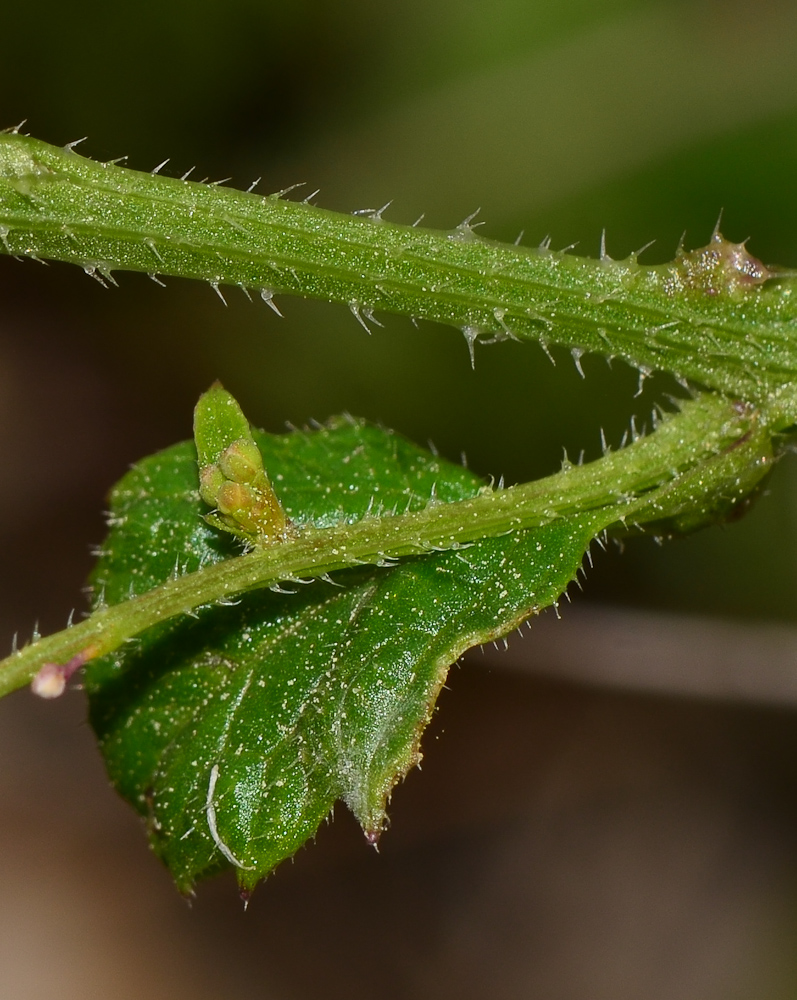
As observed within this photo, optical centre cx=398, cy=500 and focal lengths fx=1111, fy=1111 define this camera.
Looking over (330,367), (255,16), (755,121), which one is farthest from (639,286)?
(255,16)

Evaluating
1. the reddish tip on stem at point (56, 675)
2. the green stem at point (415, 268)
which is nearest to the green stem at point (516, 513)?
the reddish tip on stem at point (56, 675)

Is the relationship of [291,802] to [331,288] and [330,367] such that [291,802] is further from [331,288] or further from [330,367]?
[330,367]

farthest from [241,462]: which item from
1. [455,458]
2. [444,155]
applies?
[444,155]

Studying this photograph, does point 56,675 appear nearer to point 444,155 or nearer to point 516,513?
point 516,513

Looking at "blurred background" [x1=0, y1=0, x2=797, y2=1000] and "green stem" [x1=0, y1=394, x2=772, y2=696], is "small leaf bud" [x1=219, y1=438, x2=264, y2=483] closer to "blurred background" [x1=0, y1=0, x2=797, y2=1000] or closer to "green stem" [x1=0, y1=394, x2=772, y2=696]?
"green stem" [x1=0, y1=394, x2=772, y2=696]

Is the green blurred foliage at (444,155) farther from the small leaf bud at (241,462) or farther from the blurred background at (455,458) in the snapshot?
the small leaf bud at (241,462)

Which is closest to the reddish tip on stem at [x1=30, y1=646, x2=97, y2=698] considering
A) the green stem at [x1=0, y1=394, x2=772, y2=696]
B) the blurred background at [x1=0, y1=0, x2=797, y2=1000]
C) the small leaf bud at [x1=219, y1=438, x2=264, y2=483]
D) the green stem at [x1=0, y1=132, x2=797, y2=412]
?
the green stem at [x1=0, y1=394, x2=772, y2=696]
